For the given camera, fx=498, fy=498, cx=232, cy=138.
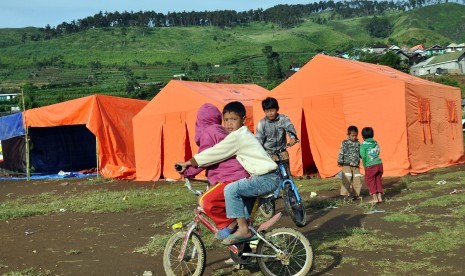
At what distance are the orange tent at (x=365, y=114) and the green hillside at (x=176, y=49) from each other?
1538 inches

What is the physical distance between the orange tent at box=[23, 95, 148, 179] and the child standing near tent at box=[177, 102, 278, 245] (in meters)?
12.5

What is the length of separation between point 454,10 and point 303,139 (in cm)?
17103

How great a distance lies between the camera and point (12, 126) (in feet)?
59.1

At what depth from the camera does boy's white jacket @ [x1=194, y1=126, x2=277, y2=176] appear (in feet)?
13.7

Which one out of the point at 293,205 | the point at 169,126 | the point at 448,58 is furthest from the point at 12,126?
the point at 448,58

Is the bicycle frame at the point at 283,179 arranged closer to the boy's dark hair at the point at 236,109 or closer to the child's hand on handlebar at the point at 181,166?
the boy's dark hair at the point at 236,109

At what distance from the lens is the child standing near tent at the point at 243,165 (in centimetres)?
414

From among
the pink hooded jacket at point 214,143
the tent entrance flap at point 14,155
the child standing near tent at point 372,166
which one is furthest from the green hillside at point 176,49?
the pink hooded jacket at point 214,143

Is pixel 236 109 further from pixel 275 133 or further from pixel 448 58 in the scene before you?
pixel 448 58

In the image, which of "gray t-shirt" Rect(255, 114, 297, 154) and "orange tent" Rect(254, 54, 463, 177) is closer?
"gray t-shirt" Rect(255, 114, 297, 154)

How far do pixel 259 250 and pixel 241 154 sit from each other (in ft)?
2.78

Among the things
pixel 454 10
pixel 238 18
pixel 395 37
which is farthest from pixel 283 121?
pixel 454 10

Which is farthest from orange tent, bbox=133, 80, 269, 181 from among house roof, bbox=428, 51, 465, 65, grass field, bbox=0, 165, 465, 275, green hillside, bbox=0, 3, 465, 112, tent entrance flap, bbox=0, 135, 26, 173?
house roof, bbox=428, 51, 465, 65

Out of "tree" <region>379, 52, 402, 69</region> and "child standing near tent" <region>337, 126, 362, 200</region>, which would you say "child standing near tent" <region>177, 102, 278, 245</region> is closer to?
"child standing near tent" <region>337, 126, 362, 200</region>
